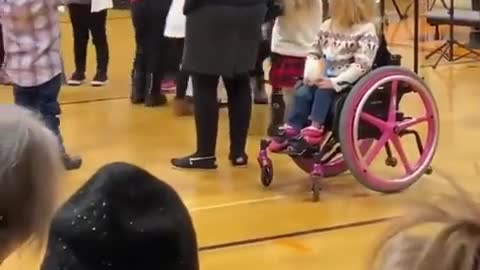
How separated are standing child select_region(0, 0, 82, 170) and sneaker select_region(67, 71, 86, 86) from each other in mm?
1996

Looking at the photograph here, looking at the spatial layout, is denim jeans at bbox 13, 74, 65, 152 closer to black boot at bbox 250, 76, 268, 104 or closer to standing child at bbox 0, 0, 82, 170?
standing child at bbox 0, 0, 82, 170

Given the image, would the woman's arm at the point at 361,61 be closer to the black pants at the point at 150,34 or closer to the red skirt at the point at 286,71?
the red skirt at the point at 286,71

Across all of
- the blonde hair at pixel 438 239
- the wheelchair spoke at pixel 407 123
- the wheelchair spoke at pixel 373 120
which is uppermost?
the blonde hair at pixel 438 239

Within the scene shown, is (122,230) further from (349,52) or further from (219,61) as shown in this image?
(219,61)

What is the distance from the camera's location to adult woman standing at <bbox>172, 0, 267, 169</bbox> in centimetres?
430

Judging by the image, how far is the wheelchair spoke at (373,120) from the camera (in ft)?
13.3

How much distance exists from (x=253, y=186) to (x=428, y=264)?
344cm

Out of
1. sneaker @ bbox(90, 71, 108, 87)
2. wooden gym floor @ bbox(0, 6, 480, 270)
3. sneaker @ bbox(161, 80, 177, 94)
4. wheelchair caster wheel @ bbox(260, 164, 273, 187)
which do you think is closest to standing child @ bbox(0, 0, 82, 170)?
wooden gym floor @ bbox(0, 6, 480, 270)

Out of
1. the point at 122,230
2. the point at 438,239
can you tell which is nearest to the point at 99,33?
the point at 122,230

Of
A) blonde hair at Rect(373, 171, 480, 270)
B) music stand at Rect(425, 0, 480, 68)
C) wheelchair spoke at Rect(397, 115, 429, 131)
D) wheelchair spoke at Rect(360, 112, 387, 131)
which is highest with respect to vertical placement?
blonde hair at Rect(373, 171, 480, 270)

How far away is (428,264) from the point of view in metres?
0.84

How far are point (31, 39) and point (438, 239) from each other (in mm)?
3683

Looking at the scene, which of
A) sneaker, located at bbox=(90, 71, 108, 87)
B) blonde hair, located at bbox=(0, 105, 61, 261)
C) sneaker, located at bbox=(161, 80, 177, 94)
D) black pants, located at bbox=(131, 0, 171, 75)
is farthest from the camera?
sneaker, located at bbox=(90, 71, 108, 87)

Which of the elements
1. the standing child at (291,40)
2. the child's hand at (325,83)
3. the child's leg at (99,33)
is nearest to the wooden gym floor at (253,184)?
the child's leg at (99,33)
